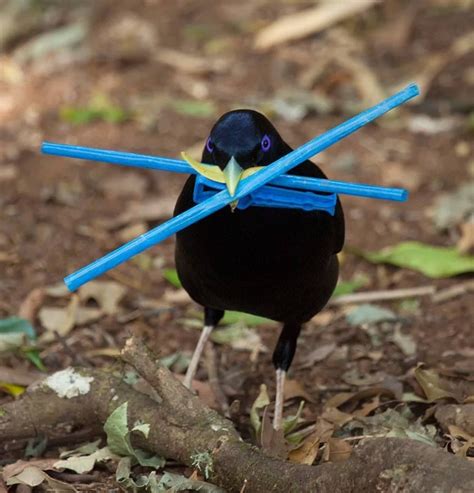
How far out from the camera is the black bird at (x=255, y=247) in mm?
3680

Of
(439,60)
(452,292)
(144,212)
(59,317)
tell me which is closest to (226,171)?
(59,317)

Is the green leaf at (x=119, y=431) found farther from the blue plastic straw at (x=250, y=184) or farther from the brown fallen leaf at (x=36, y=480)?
the blue plastic straw at (x=250, y=184)

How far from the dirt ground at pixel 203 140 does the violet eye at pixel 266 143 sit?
3.98 ft

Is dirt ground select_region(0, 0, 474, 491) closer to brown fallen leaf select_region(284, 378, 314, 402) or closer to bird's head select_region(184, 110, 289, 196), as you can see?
brown fallen leaf select_region(284, 378, 314, 402)

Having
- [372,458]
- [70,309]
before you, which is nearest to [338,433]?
[372,458]

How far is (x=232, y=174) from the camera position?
3520 mm

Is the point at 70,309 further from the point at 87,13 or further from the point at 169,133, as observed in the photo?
the point at 87,13

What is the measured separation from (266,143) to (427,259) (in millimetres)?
2447

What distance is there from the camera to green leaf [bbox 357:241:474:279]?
5.85m

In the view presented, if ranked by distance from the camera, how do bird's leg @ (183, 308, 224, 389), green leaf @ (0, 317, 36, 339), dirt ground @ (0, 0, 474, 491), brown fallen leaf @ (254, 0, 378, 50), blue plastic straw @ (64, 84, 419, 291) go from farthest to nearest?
brown fallen leaf @ (254, 0, 378, 50), dirt ground @ (0, 0, 474, 491), green leaf @ (0, 317, 36, 339), bird's leg @ (183, 308, 224, 389), blue plastic straw @ (64, 84, 419, 291)

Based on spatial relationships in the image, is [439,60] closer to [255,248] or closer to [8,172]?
[8,172]

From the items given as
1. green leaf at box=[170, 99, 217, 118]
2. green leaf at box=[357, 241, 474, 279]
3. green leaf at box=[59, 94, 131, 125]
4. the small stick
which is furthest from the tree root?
green leaf at box=[170, 99, 217, 118]

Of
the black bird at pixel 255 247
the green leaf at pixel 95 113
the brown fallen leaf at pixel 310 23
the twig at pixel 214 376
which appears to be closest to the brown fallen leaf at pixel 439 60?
the brown fallen leaf at pixel 310 23

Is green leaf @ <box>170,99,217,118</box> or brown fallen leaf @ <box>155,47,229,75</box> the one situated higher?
brown fallen leaf @ <box>155,47,229,75</box>
